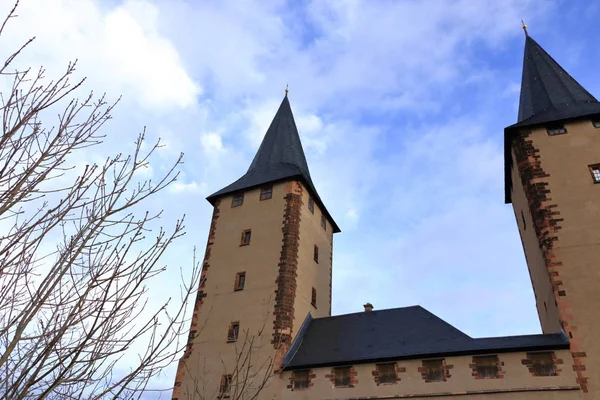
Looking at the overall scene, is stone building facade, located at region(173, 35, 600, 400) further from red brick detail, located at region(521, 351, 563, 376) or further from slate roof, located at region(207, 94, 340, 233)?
slate roof, located at region(207, 94, 340, 233)

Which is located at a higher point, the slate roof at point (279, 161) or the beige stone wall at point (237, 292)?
the slate roof at point (279, 161)

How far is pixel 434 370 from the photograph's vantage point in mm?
14969

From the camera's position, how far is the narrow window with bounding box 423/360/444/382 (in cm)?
1481

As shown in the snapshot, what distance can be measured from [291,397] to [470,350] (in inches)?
252

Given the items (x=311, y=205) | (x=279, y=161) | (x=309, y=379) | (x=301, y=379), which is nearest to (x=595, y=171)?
(x=311, y=205)

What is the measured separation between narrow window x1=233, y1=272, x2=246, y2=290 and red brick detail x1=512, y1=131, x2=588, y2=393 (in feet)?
39.5

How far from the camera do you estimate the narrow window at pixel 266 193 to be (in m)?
22.8

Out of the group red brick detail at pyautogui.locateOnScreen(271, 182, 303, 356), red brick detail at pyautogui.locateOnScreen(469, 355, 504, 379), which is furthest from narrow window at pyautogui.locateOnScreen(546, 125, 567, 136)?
red brick detail at pyautogui.locateOnScreen(271, 182, 303, 356)

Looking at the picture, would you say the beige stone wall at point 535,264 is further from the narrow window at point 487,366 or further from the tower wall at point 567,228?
the narrow window at point 487,366

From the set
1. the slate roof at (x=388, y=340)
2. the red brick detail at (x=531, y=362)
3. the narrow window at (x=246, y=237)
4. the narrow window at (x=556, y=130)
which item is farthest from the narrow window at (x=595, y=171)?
the narrow window at (x=246, y=237)

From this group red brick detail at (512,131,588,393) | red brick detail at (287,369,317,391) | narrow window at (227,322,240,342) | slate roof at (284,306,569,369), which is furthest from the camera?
narrow window at (227,322,240,342)

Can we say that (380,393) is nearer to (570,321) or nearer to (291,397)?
(291,397)

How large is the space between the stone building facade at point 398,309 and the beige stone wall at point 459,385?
0.03 metres

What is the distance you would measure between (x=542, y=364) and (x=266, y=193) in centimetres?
1390
